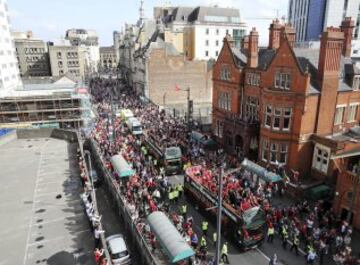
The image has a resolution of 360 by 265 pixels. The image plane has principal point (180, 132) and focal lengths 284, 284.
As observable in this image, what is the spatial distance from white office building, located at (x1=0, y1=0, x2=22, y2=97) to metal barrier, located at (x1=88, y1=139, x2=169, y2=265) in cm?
3822

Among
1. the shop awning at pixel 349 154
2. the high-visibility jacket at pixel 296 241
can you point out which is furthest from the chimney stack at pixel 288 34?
the high-visibility jacket at pixel 296 241

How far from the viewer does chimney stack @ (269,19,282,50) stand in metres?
31.9

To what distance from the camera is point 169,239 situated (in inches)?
621

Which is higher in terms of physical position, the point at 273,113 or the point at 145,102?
the point at 273,113

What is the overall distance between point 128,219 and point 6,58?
195 feet

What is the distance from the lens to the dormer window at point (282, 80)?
2577 cm

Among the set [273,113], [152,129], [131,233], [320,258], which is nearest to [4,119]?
[152,129]

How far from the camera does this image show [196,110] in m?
58.3

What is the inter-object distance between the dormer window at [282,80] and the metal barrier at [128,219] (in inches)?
680

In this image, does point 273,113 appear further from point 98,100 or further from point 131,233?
point 98,100

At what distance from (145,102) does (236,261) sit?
45.6m

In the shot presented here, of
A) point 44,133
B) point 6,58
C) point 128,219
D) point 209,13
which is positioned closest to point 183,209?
point 128,219

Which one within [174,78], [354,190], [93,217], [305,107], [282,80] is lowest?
[93,217]

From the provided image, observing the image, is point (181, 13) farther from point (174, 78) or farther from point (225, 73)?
point (225, 73)
